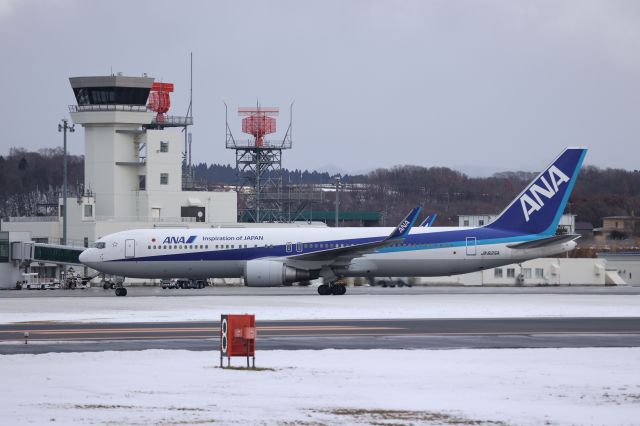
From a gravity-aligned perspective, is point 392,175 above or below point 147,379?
above

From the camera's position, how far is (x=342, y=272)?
185ft

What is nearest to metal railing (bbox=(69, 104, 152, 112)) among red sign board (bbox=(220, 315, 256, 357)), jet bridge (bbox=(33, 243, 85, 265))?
jet bridge (bbox=(33, 243, 85, 265))

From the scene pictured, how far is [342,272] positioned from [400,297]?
5.51 meters

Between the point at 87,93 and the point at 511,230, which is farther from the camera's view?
the point at 87,93

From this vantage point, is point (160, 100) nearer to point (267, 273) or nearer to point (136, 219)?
point (136, 219)

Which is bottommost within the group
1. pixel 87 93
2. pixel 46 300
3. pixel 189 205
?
pixel 46 300

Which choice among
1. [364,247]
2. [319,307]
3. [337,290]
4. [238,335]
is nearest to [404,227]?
[364,247]

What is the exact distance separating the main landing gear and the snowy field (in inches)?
78.0

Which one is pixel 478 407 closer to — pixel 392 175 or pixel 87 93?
pixel 87 93

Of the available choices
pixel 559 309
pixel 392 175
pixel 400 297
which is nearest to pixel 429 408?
→ pixel 559 309

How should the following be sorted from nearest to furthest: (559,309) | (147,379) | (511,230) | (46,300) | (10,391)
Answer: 1. (10,391)
2. (147,379)
3. (559,309)
4. (46,300)
5. (511,230)

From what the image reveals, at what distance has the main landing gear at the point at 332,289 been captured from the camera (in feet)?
183

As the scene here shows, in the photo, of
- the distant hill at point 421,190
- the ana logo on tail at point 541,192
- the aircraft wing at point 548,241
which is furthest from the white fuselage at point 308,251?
the distant hill at point 421,190

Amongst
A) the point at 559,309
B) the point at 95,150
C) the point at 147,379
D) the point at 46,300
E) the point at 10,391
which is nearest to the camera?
the point at 10,391
